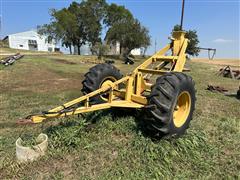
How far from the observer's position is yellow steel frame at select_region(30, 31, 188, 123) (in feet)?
10.8

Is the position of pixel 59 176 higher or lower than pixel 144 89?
lower

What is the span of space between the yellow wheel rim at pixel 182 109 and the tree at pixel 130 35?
26.5 metres

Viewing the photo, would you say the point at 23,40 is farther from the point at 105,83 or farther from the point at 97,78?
the point at 97,78

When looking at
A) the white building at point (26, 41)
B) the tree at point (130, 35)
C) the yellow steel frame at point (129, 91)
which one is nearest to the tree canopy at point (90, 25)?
the tree at point (130, 35)

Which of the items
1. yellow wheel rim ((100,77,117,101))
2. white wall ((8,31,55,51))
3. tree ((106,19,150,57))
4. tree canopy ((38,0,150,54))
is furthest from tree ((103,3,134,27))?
yellow wheel rim ((100,77,117,101))

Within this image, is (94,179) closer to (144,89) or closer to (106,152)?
(106,152)

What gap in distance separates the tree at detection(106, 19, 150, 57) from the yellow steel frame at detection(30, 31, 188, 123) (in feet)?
83.2

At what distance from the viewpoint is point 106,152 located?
352cm

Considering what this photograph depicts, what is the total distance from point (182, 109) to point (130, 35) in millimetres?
26575

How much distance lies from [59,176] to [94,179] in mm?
449

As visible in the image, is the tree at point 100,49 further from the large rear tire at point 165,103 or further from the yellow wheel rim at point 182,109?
the large rear tire at point 165,103

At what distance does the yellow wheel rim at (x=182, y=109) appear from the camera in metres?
4.16

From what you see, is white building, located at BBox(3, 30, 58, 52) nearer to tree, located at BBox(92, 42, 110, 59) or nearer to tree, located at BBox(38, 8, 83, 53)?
tree, located at BBox(38, 8, 83, 53)

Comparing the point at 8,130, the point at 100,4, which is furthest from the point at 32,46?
the point at 8,130
